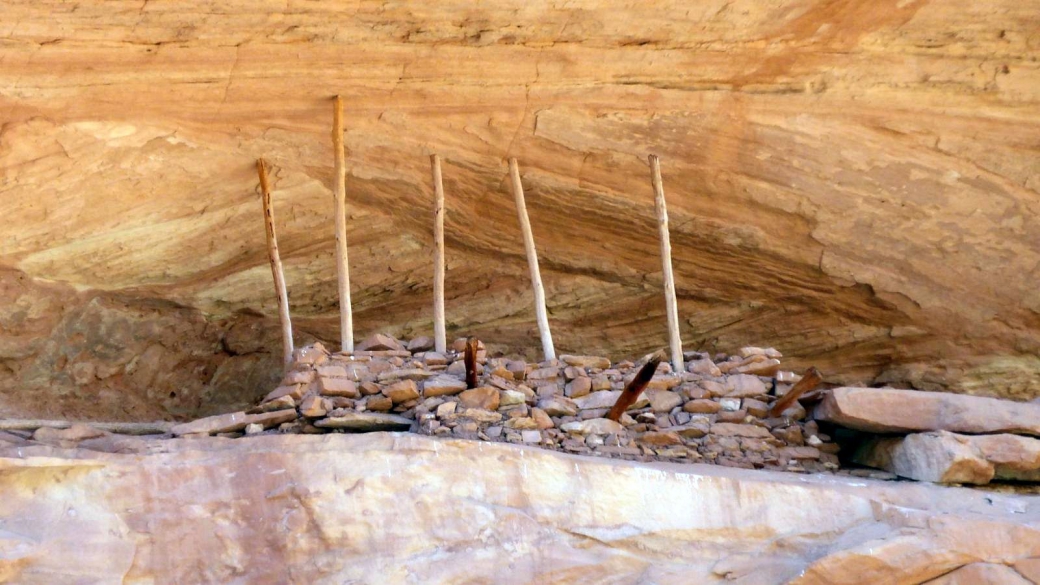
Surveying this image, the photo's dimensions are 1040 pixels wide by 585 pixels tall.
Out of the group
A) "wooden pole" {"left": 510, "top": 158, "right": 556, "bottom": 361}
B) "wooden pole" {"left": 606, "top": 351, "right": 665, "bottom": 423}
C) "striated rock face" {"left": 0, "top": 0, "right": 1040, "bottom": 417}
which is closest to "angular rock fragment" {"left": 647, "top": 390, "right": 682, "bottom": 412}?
"wooden pole" {"left": 606, "top": 351, "right": 665, "bottom": 423}

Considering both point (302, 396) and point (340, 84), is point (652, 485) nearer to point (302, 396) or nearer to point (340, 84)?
point (302, 396)

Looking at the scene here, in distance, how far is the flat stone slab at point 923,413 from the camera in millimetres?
7148

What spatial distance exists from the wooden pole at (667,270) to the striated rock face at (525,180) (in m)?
0.52

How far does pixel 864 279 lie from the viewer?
981cm

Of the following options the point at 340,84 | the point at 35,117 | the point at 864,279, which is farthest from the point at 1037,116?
the point at 35,117

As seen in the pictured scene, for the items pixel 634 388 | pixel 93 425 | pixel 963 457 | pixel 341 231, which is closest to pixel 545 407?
pixel 634 388

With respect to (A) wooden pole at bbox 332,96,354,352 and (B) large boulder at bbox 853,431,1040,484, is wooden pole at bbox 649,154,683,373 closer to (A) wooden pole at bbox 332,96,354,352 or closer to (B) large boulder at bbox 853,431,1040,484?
(B) large boulder at bbox 853,431,1040,484

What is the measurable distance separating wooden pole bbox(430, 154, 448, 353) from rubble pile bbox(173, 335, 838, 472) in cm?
12

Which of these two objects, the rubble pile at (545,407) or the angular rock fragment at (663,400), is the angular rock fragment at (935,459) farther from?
the angular rock fragment at (663,400)

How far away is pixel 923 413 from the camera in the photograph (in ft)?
23.6

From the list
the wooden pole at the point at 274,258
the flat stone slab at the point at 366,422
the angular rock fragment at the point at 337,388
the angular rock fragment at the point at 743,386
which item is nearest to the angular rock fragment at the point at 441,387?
the flat stone slab at the point at 366,422

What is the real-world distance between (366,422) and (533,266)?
1998 millimetres

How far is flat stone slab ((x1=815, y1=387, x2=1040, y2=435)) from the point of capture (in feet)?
23.5

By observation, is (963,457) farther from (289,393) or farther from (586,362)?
(289,393)
